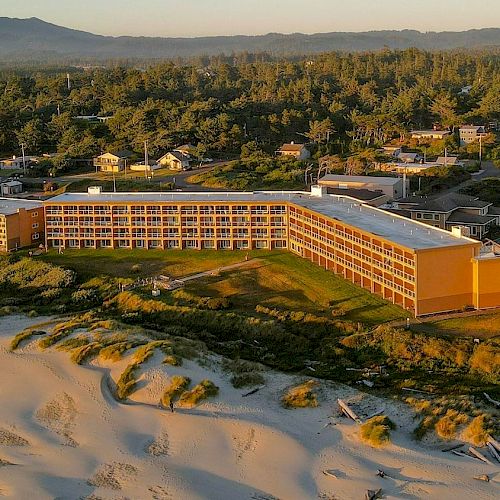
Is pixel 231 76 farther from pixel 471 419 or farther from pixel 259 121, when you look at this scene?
pixel 471 419

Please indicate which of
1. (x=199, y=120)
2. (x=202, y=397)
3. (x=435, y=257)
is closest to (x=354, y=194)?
(x=435, y=257)

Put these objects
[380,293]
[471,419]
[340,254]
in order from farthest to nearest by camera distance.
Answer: [340,254], [380,293], [471,419]

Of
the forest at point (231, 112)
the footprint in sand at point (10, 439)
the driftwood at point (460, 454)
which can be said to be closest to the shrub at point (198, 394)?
the footprint in sand at point (10, 439)

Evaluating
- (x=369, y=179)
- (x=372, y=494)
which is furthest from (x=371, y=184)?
(x=372, y=494)

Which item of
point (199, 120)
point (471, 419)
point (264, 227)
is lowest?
point (471, 419)

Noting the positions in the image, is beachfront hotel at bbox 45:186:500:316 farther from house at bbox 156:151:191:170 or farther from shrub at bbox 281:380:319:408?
house at bbox 156:151:191:170

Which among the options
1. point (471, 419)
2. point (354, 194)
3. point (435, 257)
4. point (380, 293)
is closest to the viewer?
point (471, 419)

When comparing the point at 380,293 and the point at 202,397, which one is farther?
the point at 380,293
